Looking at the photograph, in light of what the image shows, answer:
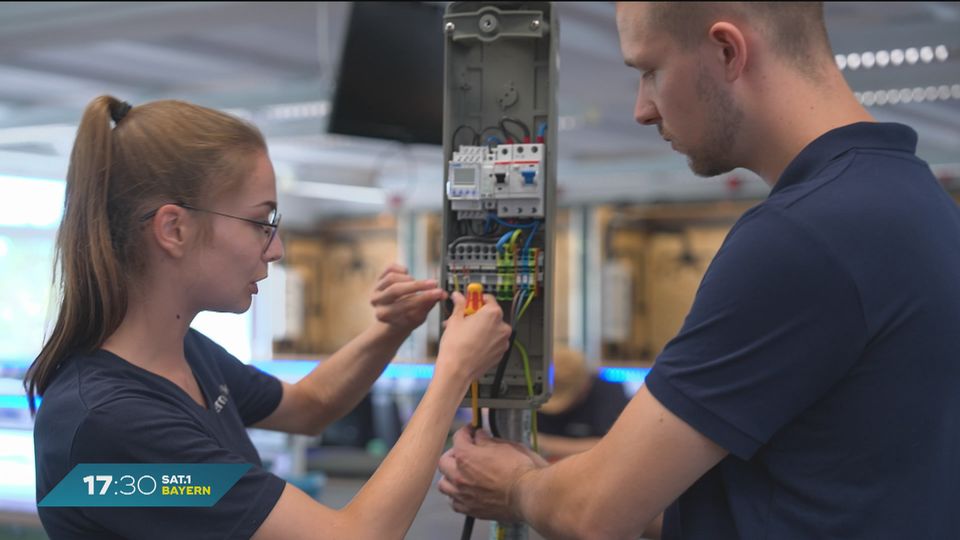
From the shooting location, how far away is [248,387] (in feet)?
5.67

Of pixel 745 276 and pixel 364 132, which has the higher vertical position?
pixel 364 132

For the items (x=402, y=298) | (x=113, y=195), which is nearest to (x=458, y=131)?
(x=402, y=298)

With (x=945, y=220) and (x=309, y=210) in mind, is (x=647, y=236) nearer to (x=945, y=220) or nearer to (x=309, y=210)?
(x=309, y=210)

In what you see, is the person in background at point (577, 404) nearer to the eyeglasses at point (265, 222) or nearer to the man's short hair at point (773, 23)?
the eyeglasses at point (265, 222)

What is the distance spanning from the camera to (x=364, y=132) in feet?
12.6

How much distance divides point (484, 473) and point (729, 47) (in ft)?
2.24

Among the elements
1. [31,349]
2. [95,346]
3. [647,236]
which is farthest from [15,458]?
[647,236]

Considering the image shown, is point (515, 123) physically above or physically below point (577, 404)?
above

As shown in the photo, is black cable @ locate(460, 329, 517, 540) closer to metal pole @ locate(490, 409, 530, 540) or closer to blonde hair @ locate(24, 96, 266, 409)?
metal pole @ locate(490, 409, 530, 540)

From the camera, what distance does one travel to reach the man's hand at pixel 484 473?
1370mm

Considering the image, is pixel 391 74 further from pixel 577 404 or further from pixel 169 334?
pixel 169 334

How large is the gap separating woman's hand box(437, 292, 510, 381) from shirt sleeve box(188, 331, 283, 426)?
0.48 meters

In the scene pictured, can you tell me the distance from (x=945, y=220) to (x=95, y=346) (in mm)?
1122

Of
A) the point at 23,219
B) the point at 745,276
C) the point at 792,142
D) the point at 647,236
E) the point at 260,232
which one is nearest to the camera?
the point at 745,276
